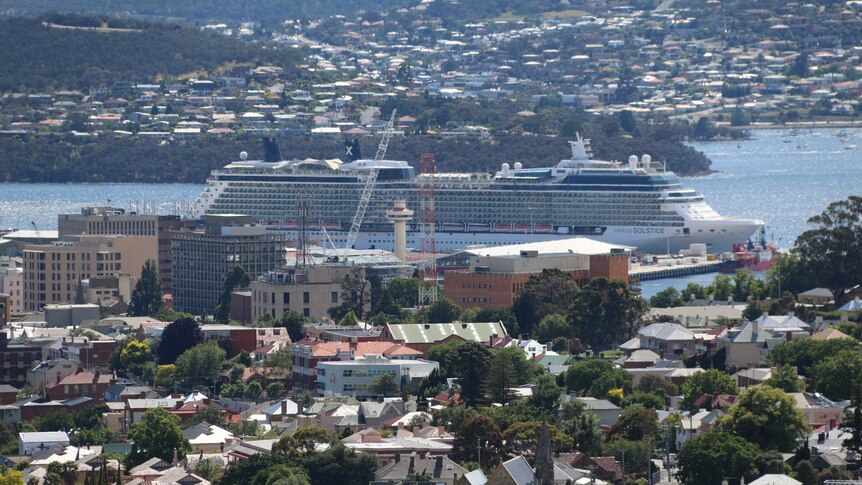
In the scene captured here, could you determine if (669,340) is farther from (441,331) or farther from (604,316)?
(441,331)

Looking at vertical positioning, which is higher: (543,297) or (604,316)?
(543,297)

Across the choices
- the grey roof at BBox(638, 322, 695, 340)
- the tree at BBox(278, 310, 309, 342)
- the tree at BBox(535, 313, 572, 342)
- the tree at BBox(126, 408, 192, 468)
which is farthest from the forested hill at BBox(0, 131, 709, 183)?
the tree at BBox(126, 408, 192, 468)

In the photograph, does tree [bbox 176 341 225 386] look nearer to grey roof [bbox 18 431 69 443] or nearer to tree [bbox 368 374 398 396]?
tree [bbox 368 374 398 396]

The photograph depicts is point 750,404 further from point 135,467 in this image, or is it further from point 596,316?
point 596,316

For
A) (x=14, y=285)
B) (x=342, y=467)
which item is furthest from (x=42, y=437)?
(x=14, y=285)

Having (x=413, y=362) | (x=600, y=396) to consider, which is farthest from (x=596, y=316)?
(x=600, y=396)
